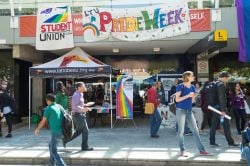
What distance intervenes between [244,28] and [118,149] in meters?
5.86

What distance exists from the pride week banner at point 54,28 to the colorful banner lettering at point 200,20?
424 centimetres

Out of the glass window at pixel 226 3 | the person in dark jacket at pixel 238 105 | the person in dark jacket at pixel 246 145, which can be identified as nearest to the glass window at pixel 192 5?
the glass window at pixel 226 3

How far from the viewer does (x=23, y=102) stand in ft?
60.9

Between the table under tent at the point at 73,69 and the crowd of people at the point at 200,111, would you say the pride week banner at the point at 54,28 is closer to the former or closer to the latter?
the table under tent at the point at 73,69

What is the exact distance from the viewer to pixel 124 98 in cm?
1427

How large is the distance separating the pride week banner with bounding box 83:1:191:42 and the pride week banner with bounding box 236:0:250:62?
1.74 meters

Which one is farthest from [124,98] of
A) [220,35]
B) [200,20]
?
[220,35]

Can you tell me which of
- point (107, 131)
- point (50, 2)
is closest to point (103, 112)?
point (107, 131)

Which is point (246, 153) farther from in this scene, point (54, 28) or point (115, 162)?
point (54, 28)

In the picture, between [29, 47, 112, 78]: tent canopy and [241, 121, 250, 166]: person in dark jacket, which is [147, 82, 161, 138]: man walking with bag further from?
[241, 121, 250, 166]: person in dark jacket

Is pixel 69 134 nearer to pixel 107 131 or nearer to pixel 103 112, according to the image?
pixel 107 131

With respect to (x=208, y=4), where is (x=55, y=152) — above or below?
below

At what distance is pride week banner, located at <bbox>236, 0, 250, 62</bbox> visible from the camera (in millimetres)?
12758

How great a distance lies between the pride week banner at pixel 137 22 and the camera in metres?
13.9
